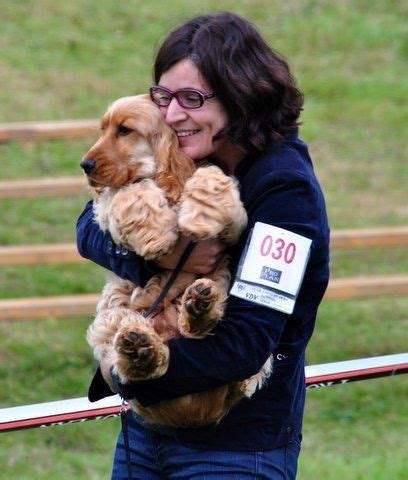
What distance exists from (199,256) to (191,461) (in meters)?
0.58

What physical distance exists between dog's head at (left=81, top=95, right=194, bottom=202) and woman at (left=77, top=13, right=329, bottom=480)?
2.5 inches

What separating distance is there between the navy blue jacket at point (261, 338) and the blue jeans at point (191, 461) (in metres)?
0.03

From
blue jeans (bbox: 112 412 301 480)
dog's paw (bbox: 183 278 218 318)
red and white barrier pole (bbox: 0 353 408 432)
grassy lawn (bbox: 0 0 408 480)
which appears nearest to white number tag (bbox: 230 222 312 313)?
dog's paw (bbox: 183 278 218 318)

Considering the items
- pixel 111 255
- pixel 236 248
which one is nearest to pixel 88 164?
pixel 111 255

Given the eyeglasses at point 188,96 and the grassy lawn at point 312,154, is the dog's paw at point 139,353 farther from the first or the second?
the grassy lawn at point 312,154

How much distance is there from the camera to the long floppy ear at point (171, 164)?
9.74ft

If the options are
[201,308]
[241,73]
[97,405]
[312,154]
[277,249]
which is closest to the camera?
[277,249]

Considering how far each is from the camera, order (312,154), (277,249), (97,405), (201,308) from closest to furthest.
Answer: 1. (277,249)
2. (201,308)
3. (97,405)
4. (312,154)

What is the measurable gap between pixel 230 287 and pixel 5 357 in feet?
13.3

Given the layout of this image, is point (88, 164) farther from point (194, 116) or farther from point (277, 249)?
point (277, 249)

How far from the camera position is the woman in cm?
265

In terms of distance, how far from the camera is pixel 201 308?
106 inches

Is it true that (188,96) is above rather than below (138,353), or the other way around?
above

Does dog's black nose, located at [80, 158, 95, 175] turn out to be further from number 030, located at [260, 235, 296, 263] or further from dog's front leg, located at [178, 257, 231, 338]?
number 030, located at [260, 235, 296, 263]
